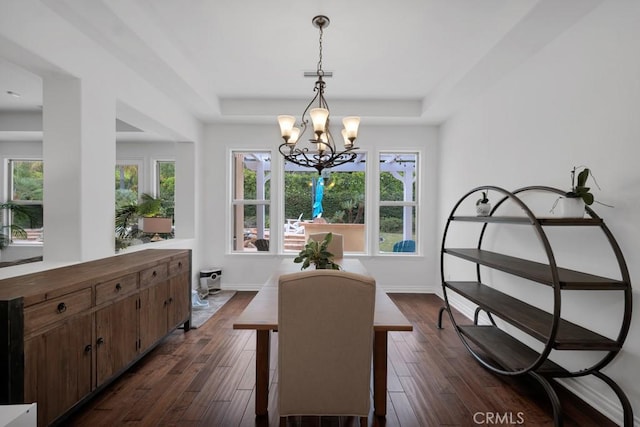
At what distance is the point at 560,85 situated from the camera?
2.29 m

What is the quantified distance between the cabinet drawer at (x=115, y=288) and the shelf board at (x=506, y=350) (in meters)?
2.73

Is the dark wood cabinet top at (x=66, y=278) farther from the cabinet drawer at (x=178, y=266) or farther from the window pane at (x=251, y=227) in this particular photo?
the window pane at (x=251, y=227)

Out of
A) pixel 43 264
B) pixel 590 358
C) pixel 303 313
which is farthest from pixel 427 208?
pixel 43 264

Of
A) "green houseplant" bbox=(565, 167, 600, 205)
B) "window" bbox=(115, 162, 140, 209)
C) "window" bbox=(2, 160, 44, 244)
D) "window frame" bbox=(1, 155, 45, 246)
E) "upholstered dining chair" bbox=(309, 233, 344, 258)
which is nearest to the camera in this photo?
"green houseplant" bbox=(565, 167, 600, 205)

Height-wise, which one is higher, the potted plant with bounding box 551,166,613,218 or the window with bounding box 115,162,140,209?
the window with bounding box 115,162,140,209

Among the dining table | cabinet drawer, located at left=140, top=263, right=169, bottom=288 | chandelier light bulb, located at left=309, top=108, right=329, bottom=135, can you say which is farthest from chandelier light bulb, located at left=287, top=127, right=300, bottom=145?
cabinet drawer, located at left=140, top=263, right=169, bottom=288

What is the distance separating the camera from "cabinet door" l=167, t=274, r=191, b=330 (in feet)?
9.54

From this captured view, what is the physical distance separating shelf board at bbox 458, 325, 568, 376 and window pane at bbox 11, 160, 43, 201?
22.9 ft

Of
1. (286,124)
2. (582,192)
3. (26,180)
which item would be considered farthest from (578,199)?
(26,180)

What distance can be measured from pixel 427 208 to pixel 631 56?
3110 mm

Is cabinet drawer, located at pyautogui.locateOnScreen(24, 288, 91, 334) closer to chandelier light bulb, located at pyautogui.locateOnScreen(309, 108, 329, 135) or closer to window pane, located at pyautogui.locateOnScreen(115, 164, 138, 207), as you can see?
chandelier light bulb, located at pyautogui.locateOnScreen(309, 108, 329, 135)

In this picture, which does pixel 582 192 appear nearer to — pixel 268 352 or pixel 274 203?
pixel 268 352

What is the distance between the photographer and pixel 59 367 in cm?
168

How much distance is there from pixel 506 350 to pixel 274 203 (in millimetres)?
3501
